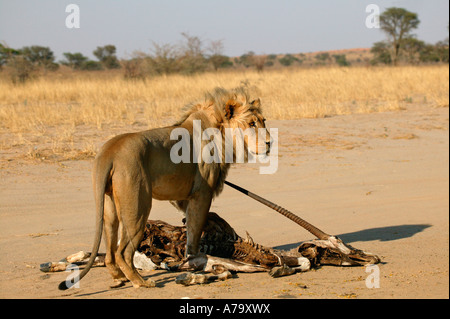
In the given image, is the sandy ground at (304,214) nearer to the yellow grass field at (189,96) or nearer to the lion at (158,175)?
the lion at (158,175)

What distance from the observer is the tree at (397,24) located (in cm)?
4334

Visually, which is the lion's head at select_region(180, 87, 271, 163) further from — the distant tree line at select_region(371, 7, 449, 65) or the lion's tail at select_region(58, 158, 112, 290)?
the distant tree line at select_region(371, 7, 449, 65)

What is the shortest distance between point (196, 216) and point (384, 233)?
309 cm

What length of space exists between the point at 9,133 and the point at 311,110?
804cm

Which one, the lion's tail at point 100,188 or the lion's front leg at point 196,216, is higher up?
the lion's tail at point 100,188

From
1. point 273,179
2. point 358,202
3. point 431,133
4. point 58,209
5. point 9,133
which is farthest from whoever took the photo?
point 431,133

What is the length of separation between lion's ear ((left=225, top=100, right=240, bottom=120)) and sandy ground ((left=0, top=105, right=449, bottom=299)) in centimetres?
157

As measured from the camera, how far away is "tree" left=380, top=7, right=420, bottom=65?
4334cm

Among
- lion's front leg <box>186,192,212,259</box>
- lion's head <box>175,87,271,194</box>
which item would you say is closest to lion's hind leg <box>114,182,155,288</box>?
lion's front leg <box>186,192,212,259</box>

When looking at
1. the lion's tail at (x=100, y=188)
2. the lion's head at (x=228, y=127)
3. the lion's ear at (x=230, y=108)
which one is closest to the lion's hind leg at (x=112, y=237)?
the lion's tail at (x=100, y=188)

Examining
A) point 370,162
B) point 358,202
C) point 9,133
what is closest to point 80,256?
point 358,202

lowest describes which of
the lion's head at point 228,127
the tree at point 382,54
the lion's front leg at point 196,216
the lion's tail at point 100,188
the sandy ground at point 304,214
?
the sandy ground at point 304,214

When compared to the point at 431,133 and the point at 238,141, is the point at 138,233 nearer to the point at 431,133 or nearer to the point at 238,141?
the point at 238,141

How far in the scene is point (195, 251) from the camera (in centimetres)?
546
